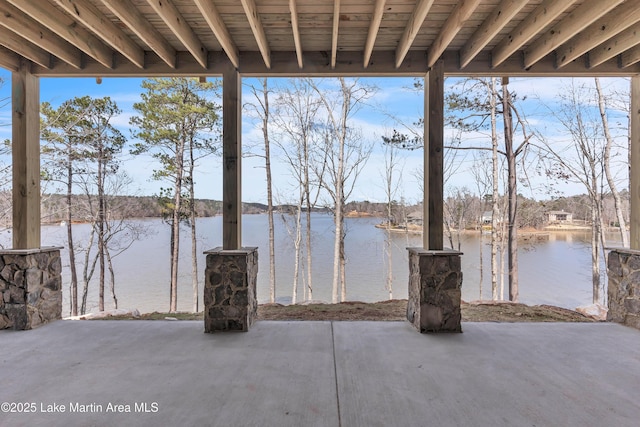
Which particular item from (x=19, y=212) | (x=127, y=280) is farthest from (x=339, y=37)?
(x=127, y=280)

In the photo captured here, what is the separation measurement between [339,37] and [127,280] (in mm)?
12318

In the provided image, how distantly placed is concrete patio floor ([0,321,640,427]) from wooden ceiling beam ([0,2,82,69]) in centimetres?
293

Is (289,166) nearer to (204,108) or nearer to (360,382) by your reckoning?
(204,108)

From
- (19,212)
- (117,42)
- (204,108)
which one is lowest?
(19,212)

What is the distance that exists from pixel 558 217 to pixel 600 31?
870 cm

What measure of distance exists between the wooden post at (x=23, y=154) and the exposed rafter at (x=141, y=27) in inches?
65.4

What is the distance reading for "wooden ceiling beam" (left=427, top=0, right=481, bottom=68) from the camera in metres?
2.53

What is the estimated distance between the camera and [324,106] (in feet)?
33.4

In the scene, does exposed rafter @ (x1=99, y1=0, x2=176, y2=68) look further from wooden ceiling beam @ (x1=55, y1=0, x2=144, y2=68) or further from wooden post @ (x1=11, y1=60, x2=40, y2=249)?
wooden post @ (x1=11, y1=60, x2=40, y2=249)

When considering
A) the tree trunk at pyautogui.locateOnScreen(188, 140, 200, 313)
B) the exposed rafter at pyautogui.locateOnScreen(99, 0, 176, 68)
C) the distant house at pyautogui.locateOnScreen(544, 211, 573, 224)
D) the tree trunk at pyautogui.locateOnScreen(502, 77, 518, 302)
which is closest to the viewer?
A: the exposed rafter at pyautogui.locateOnScreen(99, 0, 176, 68)

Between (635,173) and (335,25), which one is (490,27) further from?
(635,173)

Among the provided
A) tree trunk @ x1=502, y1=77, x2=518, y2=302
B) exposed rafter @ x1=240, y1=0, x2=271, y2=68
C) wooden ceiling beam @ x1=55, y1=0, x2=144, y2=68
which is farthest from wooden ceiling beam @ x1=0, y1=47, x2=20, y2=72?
tree trunk @ x1=502, y1=77, x2=518, y2=302

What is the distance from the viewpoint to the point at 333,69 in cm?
356

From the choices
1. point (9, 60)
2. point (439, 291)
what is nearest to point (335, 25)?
point (439, 291)
